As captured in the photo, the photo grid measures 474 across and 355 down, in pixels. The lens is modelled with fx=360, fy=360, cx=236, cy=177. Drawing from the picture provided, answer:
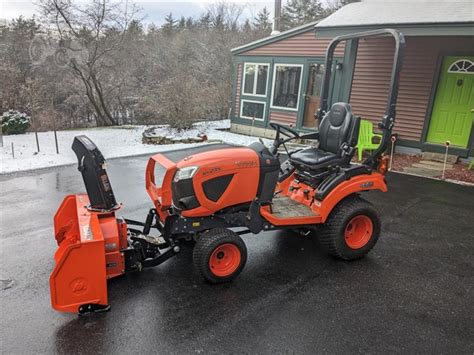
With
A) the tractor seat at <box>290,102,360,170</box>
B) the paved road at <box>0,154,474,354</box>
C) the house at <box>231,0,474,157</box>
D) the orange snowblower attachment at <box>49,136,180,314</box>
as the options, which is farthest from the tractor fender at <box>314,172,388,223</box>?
the house at <box>231,0,474,157</box>

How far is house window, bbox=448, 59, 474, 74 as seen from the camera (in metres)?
7.56

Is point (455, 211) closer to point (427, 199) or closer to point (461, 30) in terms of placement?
point (427, 199)

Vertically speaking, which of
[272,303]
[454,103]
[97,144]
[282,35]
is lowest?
[97,144]

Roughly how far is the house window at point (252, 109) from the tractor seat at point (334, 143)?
7.11 metres

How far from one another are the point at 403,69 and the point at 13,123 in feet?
32.2

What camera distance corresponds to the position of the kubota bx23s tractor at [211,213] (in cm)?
244

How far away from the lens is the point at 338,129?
3732 mm

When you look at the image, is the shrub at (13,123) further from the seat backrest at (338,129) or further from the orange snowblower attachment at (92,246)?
the seat backrest at (338,129)

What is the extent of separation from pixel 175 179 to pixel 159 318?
3.40 ft

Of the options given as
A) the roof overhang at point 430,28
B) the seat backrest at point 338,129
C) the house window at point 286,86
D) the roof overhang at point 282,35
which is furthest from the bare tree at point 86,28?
the seat backrest at point 338,129

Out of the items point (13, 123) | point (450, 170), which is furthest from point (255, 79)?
point (13, 123)

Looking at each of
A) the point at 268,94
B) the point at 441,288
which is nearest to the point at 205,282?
the point at 441,288

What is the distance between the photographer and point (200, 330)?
244 centimetres

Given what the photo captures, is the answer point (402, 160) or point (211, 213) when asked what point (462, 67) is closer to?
point (402, 160)
